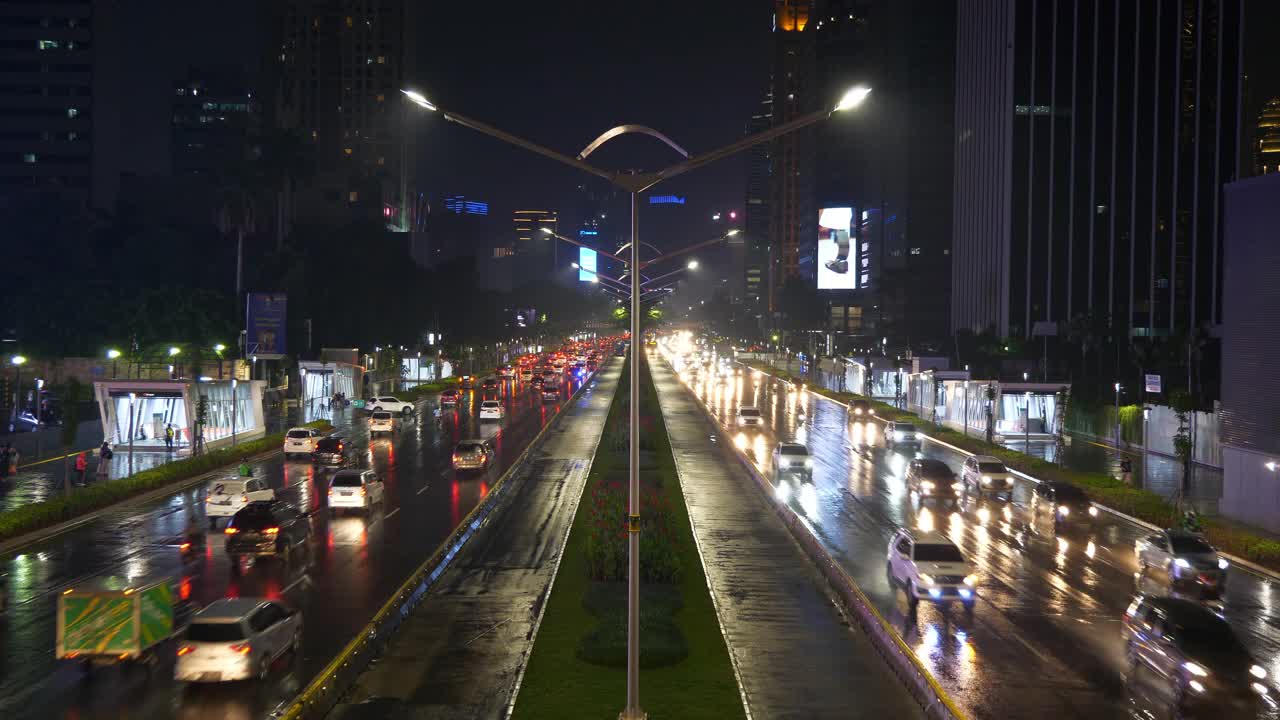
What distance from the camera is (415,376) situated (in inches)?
4476

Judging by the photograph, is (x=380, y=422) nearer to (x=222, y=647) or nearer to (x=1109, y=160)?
(x=222, y=647)

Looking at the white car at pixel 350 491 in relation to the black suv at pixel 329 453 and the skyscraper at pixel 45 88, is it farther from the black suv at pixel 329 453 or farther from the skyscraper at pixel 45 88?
the skyscraper at pixel 45 88

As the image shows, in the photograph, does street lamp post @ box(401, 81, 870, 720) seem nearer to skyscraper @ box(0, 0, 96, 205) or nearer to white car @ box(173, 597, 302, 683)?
white car @ box(173, 597, 302, 683)

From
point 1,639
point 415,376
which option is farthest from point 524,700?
point 415,376

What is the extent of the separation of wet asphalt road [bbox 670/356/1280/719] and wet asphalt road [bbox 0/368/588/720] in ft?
39.9

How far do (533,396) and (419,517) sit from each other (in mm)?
60184

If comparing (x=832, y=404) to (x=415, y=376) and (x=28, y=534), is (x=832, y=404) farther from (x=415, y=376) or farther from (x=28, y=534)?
(x=28, y=534)

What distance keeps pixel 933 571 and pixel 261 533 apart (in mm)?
18125

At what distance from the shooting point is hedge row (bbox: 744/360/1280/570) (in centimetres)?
2889

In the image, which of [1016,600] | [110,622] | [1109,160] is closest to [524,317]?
[1109,160]

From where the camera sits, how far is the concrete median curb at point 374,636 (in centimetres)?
1575

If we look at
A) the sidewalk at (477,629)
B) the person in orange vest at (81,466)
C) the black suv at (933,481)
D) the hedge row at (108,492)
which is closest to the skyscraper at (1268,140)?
the black suv at (933,481)

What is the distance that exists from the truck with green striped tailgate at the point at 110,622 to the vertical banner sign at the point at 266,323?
45.4 metres

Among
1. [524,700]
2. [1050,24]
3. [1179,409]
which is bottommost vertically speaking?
[524,700]
